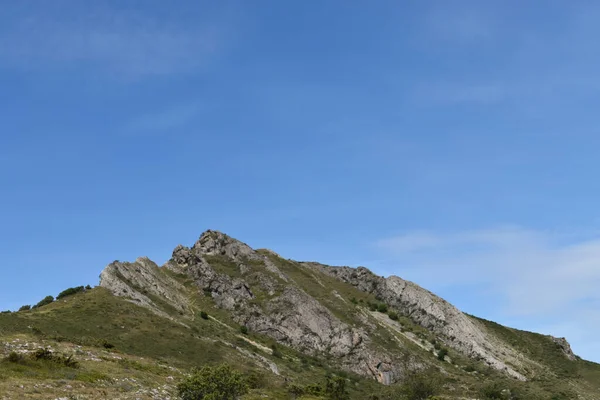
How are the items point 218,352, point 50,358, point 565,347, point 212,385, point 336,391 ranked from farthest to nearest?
point 565,347
point 218,352
point 336,391
point 212,385
point 50,358

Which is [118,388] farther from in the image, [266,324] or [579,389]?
[579,389]

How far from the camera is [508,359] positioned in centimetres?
14388

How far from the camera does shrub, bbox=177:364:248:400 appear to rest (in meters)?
44.1

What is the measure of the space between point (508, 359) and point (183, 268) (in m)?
93.7

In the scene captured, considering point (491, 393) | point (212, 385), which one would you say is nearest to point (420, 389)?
point (491, 393)

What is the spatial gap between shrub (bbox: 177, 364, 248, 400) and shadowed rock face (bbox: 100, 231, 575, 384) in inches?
2170

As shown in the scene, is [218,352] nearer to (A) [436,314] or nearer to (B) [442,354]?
(B) [442,354]

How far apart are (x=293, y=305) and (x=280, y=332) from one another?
9216mm

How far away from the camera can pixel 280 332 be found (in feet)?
399

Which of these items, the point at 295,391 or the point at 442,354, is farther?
the point at 442,354

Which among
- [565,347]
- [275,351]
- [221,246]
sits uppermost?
[221,246]

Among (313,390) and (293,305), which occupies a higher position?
(293,305)

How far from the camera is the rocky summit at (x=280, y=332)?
72.9 m

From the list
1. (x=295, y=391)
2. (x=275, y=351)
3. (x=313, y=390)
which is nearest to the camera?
(x=295, y=391)
